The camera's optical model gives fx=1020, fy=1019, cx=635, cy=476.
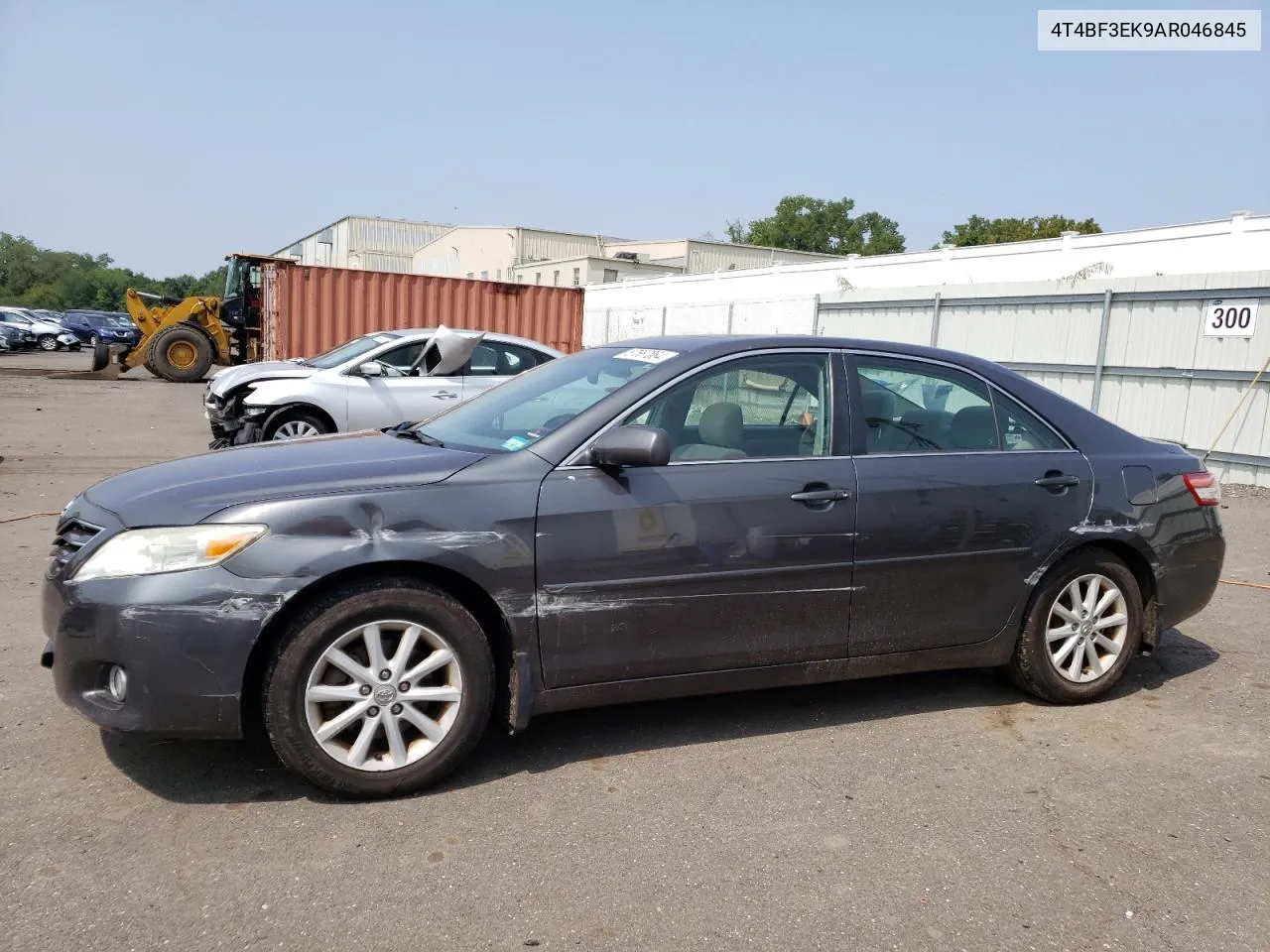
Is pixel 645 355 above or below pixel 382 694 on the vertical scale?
above

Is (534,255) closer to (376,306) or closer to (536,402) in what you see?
(376,306)

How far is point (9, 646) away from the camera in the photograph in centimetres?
482

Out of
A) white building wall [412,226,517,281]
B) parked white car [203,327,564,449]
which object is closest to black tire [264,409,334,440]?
parked white car [203,327,564,449]

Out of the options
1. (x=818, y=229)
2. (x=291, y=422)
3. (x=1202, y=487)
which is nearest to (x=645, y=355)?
(x=1202, y=487)

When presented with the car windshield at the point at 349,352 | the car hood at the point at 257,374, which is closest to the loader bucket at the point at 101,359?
the car hood at the point at 257,374

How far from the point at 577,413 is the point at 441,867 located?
165cm

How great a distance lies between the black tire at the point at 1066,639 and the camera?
14.5 ft

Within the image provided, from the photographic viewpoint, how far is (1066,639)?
449cm

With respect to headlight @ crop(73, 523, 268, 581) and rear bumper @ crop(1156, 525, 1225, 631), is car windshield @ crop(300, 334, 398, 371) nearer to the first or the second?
headlight @ crop(73, 523, 268, 581)

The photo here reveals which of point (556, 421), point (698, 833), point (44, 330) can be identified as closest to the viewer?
point (698, 833)

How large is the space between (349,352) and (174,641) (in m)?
8.73

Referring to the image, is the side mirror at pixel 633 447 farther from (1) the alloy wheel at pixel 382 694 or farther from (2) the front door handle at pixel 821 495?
(1) the alloy wheel at pixel 382 694

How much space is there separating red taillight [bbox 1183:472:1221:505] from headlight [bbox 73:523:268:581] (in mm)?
4047

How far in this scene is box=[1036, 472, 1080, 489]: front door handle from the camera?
436cm
